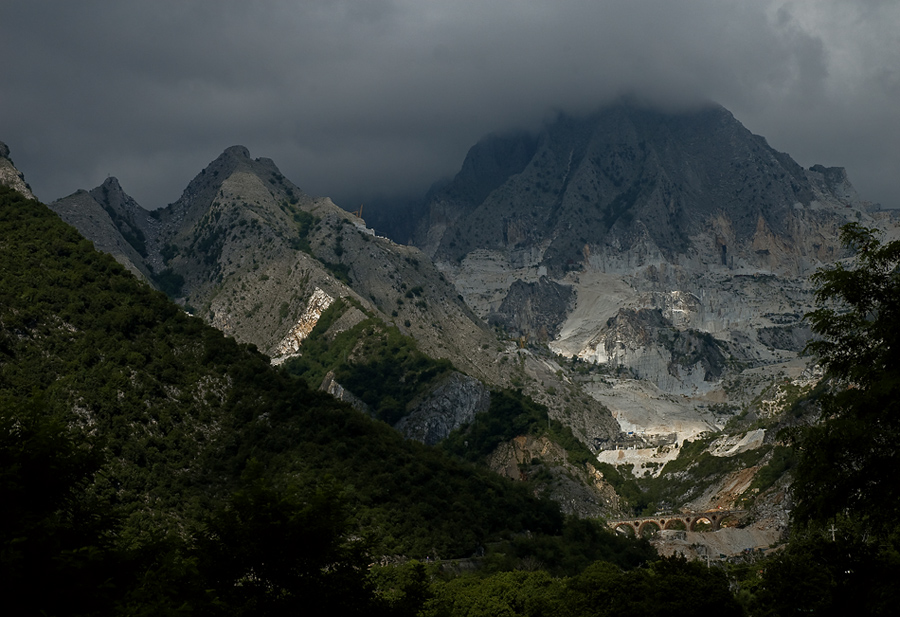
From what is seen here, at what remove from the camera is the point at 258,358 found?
11994 centimetres

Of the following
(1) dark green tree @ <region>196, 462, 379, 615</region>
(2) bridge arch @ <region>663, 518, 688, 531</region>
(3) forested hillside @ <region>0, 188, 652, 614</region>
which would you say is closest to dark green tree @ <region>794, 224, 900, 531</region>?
(1) dark green tree @ <region>196, 462, 379, 615</region>

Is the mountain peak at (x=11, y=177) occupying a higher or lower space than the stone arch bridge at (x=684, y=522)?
higher

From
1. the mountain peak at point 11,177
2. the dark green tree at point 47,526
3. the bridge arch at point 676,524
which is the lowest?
the dark green tree at point 47,526

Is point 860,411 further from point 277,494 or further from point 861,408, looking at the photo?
point 277,494

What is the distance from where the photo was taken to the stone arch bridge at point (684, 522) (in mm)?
184750

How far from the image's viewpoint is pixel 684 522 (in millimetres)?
196125

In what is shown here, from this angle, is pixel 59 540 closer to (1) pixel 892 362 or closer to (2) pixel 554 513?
(1) pixel 892 362

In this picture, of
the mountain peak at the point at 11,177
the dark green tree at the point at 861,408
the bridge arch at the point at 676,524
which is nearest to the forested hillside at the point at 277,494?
the dark green tree at the point at 861,408

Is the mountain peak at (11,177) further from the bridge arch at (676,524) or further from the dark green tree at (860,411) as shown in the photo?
the dark green tree at (860,411)

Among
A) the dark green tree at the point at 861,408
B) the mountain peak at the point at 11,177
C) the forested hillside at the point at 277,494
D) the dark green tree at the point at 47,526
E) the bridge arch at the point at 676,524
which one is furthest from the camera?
the bridge arch at the point at 676,524

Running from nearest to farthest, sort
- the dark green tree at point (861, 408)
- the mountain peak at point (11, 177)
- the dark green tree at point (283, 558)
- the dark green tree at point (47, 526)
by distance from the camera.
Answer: the dark green tree at point (861, 408) < the dark green tree at point (47, 526) < the dark green tree at point (283, 558) < the mountain peak at point (11, 177)

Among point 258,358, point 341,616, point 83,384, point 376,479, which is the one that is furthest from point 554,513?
point 341,616

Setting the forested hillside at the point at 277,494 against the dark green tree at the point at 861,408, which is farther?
the forested hillside at the point at 277,494

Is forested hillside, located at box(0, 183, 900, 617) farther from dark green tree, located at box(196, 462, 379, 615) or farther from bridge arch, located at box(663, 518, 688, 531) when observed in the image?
bridge arch, located at box(663, 518, 688, 531)
